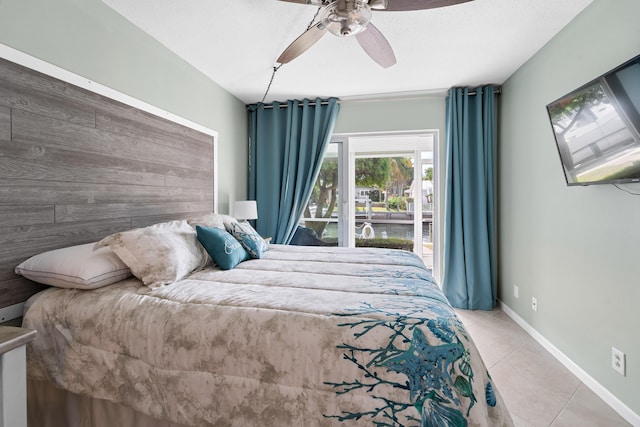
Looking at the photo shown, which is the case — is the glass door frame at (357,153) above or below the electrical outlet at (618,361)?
above

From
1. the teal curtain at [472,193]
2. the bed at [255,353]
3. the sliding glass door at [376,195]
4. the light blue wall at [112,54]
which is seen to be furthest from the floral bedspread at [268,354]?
the sliding glass door at [376,195]

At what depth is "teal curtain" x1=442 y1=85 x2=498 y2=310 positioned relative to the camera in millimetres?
3285

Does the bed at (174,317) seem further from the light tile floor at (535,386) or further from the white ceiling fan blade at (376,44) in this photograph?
the white ceiling fan blade at (376,44)

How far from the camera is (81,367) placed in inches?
51.8

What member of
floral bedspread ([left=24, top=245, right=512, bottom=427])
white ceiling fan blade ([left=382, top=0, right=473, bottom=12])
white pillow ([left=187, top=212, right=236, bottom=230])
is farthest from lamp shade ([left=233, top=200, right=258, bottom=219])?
white ceiling fan blade ([left=382, top=0, right=473, bottom=12])

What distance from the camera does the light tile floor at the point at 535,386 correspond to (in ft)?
5.47

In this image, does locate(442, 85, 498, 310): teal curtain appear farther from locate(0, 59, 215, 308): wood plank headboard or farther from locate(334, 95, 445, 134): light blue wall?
locate(0, 59, 215, 308): wood plank headboard

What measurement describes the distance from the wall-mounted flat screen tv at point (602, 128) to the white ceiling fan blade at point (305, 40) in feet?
5.04

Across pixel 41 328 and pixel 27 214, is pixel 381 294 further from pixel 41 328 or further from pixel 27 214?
pixel 27 214

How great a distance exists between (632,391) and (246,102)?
423cm

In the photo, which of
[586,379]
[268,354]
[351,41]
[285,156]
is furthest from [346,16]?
[586,379]

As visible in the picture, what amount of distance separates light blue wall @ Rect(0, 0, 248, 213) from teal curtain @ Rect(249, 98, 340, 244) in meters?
0.60

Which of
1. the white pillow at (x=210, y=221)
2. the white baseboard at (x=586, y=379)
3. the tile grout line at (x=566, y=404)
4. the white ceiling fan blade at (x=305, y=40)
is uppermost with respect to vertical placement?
the white ceiling fan blade at (x=305, y=40)

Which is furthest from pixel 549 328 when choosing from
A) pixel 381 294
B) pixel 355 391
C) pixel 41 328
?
pixel 41 328
